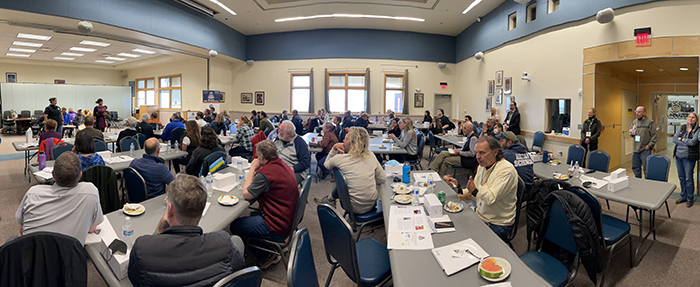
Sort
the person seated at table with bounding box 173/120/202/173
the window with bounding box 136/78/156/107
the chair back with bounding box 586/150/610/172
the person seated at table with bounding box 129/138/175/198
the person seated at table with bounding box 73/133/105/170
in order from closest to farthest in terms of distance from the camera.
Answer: the person seated at table with bounding box 129/138/175/198 → the person seated at table with bounding box 73/133/105/170 → the chair back with bounding box 586/150/610/172 → the person seated at table with bounding box 173/120/202/173 → the window with bounding box 136/78/156/107

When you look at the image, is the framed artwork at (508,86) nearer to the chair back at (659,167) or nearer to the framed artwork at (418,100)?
the framed artwork at (418,100)

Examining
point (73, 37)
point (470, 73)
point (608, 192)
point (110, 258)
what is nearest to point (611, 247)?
point (608, 192)

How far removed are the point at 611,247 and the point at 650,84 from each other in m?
9.29

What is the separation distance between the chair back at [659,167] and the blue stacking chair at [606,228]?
1.87m

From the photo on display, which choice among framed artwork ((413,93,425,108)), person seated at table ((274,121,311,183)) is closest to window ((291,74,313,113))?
framed artwork ((413,93,425,108))

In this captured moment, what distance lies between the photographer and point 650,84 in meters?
9.41

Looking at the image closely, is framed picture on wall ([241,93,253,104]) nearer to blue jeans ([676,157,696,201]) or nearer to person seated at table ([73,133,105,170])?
person seated at table ([73,133,105,170])

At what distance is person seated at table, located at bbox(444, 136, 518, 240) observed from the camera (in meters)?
2.76

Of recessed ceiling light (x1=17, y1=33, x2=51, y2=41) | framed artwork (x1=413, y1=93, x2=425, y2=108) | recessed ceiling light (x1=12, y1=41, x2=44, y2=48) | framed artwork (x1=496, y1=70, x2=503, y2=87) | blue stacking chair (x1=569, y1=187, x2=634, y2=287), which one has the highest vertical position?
recessed ceiling light (x1=12, y1=41, x2=44, y2=48)

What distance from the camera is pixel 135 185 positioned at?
3.33m

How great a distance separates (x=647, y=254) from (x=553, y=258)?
2.00m

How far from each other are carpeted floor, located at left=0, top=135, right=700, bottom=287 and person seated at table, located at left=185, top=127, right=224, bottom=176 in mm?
1509

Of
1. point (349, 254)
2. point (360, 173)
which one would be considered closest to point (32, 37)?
point (360, 173)

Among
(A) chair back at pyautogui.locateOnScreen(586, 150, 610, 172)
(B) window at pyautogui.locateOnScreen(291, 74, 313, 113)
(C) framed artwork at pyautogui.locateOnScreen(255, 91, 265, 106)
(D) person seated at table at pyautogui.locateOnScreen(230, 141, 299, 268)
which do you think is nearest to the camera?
(D) person seated at table at pyautogui.locateOnScreen(230, 141, 299, 268)
